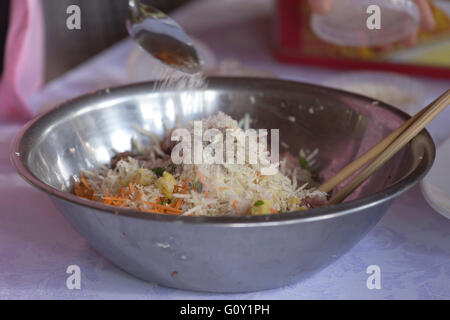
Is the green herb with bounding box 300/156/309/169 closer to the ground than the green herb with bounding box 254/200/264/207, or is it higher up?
closer to the ground

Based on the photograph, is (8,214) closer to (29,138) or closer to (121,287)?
(29,138)

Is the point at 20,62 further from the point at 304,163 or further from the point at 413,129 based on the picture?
the point at 413,129

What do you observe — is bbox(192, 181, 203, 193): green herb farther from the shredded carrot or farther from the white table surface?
the white table surface

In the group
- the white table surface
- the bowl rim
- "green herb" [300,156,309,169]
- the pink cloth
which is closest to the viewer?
the bowl rim

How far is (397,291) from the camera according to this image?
72 centimetres

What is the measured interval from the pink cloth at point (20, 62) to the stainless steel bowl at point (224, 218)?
0.41 meters

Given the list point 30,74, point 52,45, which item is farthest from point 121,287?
point 52,45

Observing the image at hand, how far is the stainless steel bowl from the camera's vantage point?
0.61 metres

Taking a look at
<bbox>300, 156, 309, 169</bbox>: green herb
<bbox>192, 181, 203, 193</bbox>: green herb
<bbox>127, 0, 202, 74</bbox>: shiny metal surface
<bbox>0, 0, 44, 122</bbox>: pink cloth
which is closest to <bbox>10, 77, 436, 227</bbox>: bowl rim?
<bbox>192, 181, 203, 193</bbox>: green herb

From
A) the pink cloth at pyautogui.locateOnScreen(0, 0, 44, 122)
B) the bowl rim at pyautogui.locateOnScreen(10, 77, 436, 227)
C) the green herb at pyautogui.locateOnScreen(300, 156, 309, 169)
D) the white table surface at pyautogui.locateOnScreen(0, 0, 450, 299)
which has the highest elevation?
the pink cloth at pyautogui.locateOnScreen(0, 0, 44, 122)

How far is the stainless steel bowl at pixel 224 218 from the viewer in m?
0.61

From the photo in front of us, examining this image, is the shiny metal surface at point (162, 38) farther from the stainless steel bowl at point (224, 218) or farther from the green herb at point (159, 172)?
the green herb at point (159, 172)

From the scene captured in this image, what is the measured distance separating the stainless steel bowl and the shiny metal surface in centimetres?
6
